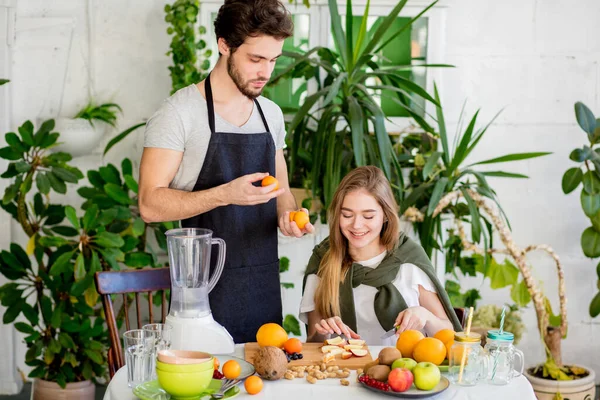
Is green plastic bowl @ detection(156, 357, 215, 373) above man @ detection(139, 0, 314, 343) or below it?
below

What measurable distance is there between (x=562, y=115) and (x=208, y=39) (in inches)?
71.4

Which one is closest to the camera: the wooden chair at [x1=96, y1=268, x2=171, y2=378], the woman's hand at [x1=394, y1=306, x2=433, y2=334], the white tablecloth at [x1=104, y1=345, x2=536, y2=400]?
the white tablecloth at [x1=104, y1=345, x2=536, y2=400]

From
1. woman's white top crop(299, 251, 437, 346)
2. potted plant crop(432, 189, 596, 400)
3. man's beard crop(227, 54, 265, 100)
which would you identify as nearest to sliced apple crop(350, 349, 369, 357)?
woman's white top crop(299, 251, 437, 346)

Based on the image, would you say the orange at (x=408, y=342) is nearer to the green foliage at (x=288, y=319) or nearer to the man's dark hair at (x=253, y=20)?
the man's dark hair at (x=253, y=20)

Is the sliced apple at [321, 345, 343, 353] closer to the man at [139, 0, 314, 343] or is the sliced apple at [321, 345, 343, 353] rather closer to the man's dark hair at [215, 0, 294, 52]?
the man at [139, 0, 314, 343]

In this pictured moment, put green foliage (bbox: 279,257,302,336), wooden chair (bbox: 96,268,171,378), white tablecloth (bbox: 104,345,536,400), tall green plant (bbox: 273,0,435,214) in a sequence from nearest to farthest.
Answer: white tablecloth (bbox: 104,345,536,400)
wooden chair (bbox: 96,268,171,378)
tall green plant (bbox: 273,0,435,214)
green foliage (bbox: 279,257,302,336)

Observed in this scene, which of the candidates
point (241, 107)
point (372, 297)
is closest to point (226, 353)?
point (372, 297)

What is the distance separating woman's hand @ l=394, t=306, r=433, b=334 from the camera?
2123 millimetres

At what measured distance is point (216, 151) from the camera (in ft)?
8.06

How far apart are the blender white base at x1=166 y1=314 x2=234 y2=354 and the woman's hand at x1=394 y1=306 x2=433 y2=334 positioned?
1.51ft

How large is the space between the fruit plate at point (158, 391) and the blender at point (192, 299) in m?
0.22

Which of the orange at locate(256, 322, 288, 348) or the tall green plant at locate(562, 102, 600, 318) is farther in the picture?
the tall green plant at locate(562, 102, 600, 318)

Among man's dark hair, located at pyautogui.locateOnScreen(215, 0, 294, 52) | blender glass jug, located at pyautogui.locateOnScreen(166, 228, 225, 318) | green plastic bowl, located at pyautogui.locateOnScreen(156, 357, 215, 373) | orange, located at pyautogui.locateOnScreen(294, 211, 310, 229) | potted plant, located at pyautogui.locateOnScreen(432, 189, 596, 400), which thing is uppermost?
man's dark hair, located at pyautogui.locateOnScreen(215, 0, 294, 52)

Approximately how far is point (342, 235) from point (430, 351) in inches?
29.3
